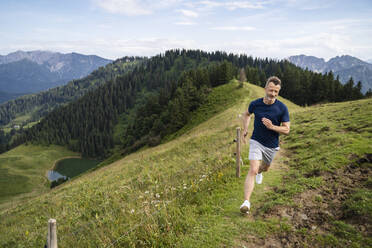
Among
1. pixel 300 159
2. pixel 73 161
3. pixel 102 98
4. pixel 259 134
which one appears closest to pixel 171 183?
pixel 259 134

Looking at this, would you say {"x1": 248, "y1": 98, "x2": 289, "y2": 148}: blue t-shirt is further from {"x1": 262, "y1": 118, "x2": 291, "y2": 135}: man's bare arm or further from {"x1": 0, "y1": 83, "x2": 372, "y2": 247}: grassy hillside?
{"x1": 0, "y1": 83, "x2": 372, "y2": 247}: grassy hillside

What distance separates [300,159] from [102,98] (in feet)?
646

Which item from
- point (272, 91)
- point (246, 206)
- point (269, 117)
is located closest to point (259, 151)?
point (269, 117)

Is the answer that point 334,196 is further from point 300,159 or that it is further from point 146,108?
point 146,108

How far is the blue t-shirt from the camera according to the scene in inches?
254

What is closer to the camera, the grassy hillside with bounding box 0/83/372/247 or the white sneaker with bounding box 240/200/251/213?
the grassy hillside with bounding box 0/83/372/247

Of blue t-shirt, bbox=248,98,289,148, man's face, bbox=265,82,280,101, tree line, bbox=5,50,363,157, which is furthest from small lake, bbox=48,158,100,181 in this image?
man's face, bbox=265,82,280,101

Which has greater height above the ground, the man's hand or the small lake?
the man's hand

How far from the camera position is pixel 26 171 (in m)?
109

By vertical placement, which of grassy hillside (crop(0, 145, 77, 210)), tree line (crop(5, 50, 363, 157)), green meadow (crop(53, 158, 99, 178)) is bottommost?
green meadow (crop(53, 158, 99, 178))

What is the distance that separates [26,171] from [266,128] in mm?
136018

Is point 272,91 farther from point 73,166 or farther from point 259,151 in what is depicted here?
point 73,166

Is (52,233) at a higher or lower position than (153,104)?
higher

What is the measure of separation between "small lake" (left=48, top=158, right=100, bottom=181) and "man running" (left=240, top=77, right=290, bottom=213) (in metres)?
128
